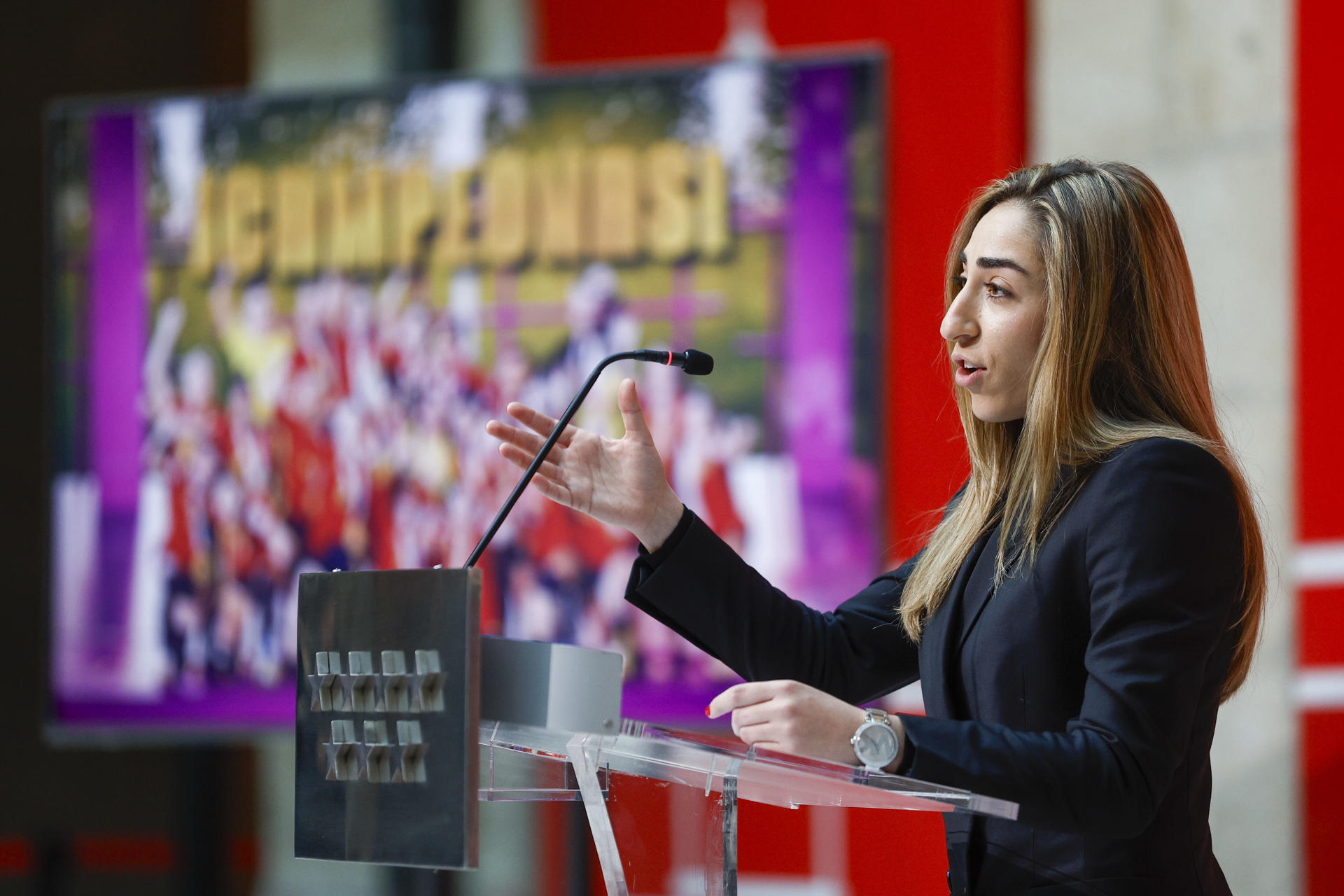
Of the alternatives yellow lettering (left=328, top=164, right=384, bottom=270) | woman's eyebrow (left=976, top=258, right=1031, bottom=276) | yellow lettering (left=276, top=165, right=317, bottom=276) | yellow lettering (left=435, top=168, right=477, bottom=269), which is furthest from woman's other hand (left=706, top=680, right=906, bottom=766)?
yellow lettering (left=276, top=165, right=317, bottom=276)

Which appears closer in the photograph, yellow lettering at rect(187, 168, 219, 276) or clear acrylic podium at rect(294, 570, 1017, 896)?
clear acrylic podium at rect(294, 570, 1017, 896)

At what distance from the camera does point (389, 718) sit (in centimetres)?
127

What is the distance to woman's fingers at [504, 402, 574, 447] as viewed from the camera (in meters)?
1.62

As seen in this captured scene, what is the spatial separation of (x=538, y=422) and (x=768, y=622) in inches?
14.6

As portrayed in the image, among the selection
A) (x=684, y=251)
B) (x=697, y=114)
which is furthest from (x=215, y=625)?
(x=697, y=114)

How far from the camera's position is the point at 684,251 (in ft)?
11.8

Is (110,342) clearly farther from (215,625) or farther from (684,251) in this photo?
(684,251)

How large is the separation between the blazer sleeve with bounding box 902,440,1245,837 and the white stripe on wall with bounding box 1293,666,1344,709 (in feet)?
5.94

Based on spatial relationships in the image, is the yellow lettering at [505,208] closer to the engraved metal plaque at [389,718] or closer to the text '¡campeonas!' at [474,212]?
the text '¡campeonas!' at [474,212]

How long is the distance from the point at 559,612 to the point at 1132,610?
2381 mm

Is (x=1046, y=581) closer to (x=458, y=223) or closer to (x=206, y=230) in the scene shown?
(x=458, y=223)

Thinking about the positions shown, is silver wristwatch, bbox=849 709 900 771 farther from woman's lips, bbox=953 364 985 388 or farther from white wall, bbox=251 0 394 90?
white wall, bbox=251 0 394 90

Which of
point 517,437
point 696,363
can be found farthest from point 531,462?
point 696,363

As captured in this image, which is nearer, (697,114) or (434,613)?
(434,613)
